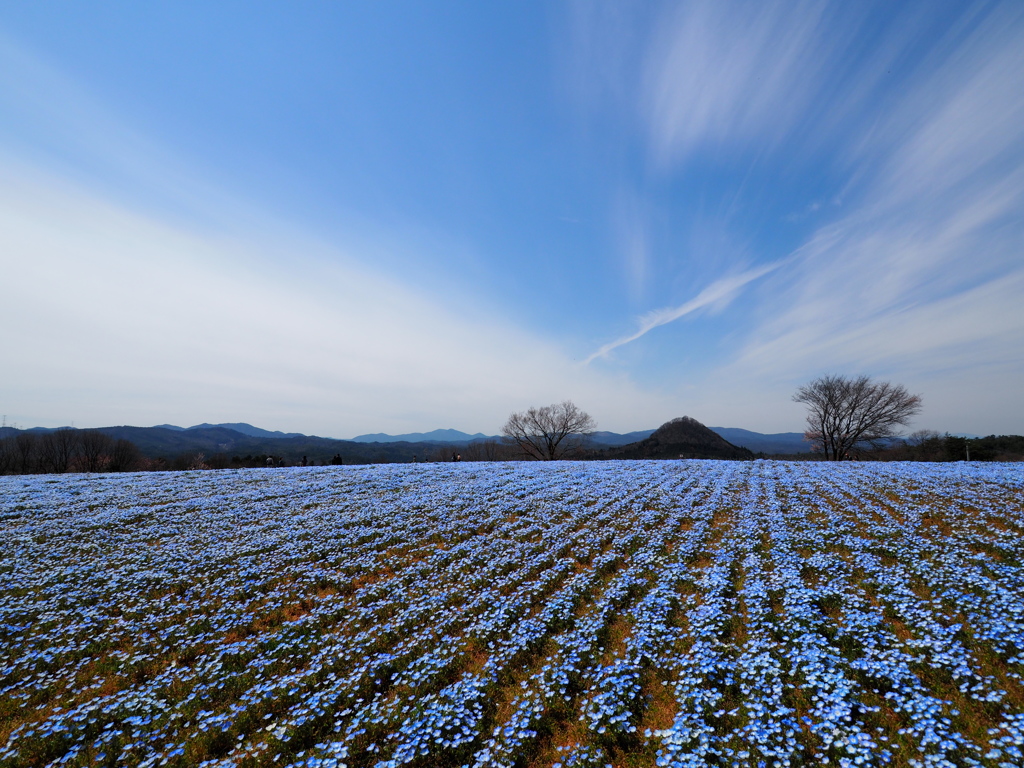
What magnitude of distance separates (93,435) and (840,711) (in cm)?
10201

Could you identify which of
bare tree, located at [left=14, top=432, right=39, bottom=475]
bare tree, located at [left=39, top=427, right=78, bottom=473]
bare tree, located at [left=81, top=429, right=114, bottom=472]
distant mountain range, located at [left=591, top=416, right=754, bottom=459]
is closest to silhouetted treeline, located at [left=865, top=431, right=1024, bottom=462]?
distant mountain range, located at [left=591, top=416, right=754, bottom=459]

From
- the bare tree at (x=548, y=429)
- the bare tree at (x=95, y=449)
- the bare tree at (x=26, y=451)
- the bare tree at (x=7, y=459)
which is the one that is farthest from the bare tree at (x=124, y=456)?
the bare tree at (x=548, y=429)

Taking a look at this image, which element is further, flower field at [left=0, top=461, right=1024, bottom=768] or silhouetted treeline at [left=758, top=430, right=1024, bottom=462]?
silhouetted treeline at [left=758, top=430, right=1024, bottom=462]

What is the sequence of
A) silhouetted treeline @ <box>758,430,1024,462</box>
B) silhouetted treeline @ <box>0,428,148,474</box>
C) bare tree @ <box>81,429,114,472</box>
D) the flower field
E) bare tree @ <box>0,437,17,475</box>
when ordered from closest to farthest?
the flower field, silhouetted treeline @ <box>758,430,1024,462</box>, bare tree @ <box>0,437,17,475</box>, bare tree @ <box>81,429,114,472</box>, silhouetted treeline @ <box>0,428,148,474</box>

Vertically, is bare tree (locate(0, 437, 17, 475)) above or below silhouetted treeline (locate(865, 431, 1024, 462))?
below

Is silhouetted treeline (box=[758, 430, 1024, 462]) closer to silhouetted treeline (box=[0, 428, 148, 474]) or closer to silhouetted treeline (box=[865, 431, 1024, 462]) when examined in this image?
silhouetted treeline (box=[865, 431, 1024, 462])

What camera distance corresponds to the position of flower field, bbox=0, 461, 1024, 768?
5023 mm

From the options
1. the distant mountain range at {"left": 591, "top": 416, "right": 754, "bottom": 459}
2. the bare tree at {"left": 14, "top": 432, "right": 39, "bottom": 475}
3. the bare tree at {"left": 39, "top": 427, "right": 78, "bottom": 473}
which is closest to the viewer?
the bare tree at {"left": 14, "top": 432, "right": 39, "bottom": 475}

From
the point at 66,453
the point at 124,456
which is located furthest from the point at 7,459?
the point at 124,456

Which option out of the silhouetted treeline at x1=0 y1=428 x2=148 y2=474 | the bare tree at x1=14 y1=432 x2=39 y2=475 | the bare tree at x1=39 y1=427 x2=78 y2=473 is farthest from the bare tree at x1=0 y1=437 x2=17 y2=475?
the bare tree at x1=39 y1=427 x2=78 y2=473

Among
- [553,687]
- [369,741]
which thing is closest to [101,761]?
[369,741]

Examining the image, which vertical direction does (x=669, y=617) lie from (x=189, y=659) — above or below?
above

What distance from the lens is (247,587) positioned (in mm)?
10172

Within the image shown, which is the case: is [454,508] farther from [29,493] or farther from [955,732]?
[29,493]
